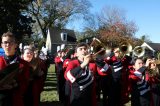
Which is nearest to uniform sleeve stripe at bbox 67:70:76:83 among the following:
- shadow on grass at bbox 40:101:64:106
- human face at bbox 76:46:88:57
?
human face at bbox 76:46:88:57

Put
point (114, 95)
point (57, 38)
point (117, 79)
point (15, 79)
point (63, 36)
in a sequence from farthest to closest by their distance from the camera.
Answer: point (57, 38) → point (63, 36) → point (114, 95) → point (117, 79) → point (15, 79)

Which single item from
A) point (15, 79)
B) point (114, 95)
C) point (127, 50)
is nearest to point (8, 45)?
point (15, 79)

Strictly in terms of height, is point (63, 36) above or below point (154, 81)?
above

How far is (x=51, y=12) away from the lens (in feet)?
209

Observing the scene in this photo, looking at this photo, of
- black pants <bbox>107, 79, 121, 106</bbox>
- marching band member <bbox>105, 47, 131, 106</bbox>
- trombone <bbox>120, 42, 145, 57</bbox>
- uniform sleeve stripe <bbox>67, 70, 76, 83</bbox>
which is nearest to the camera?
uniform sleeve stripe <bbox>67, 70, 76, 83</bbox>

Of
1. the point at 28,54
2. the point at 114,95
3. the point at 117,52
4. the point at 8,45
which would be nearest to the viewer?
the point at 8,45

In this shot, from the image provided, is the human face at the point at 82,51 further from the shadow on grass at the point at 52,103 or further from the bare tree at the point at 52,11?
the bare tree at the point at 52,11

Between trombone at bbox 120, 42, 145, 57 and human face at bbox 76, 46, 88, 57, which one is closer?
human face at bbox 76, 46, 88, 57

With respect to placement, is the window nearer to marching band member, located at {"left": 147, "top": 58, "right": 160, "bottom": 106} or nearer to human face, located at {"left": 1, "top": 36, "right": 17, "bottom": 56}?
marching band member, located at {"left": 147, "top": 58, "right": 160, "bottom": 106}

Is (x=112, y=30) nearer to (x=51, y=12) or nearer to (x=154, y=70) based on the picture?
(x=51, y=12)

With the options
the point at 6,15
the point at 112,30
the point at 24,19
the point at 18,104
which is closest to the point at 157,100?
the point at 18,104

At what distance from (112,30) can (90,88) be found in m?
52.9

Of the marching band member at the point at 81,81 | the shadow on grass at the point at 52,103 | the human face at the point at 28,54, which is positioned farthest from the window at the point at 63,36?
the marching band member at the point at 81,81

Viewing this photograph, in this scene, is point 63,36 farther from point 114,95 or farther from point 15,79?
point 15,79
